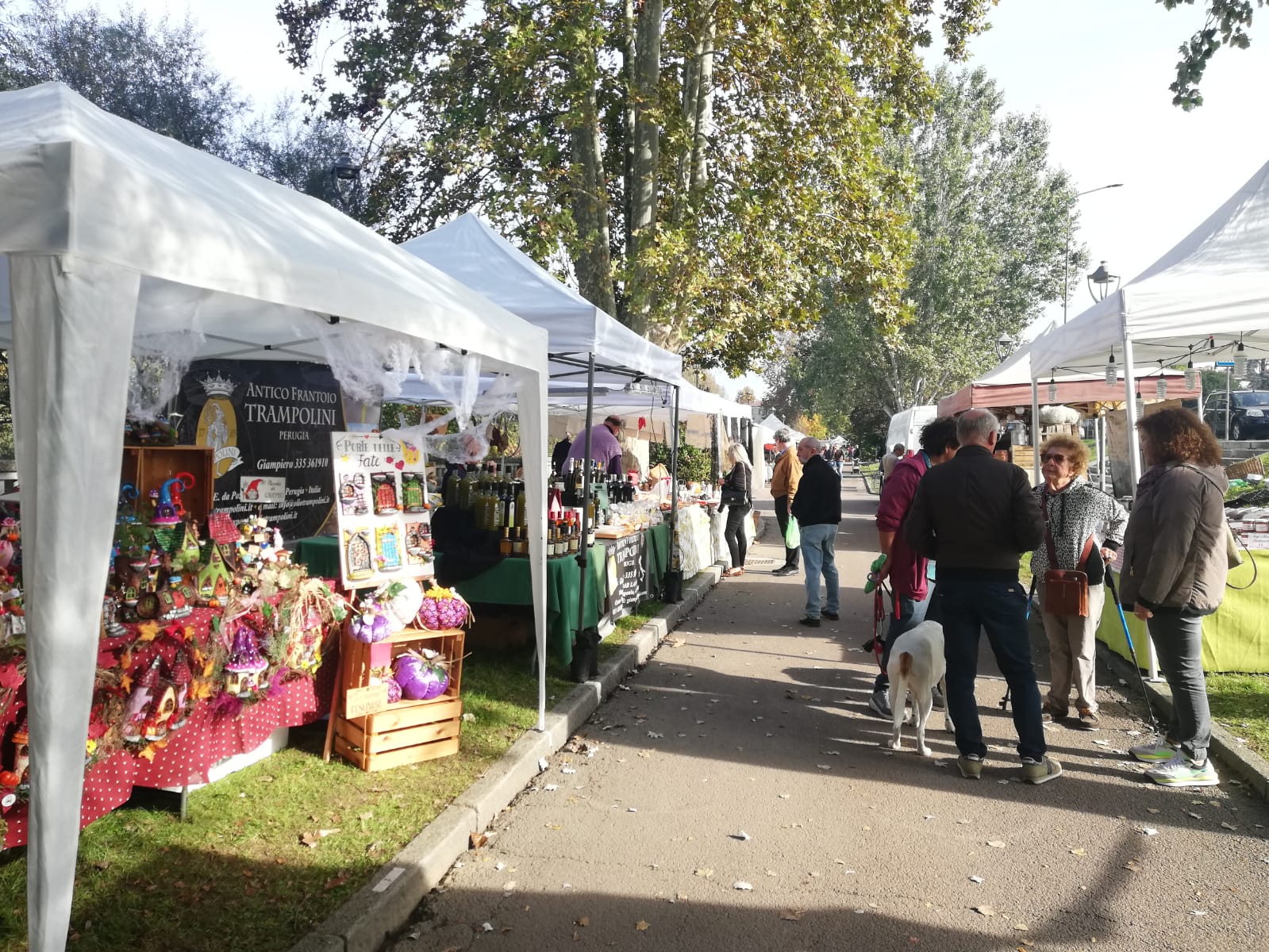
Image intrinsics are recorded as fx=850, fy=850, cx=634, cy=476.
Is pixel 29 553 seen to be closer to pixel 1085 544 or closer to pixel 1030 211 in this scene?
pixel 1085 544

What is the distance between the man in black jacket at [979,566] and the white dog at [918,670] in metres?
0.16

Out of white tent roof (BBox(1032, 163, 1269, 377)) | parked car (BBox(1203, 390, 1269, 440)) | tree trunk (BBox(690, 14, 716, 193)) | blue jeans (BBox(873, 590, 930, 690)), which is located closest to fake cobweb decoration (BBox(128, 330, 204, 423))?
blue jeans (BBox(873, 590, 930, 690))

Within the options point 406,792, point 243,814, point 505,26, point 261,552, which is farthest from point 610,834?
point 505,26

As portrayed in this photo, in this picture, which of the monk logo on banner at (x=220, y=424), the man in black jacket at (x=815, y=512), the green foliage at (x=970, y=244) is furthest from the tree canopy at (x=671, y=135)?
the green foliage at (x=970, y=244)

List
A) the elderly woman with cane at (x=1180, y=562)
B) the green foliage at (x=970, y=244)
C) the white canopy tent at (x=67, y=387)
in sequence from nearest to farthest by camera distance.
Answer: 1. the white canopy tent at (x=67, y=387)
2. the elderly woman with cane at (x=1180, y=562)
3. the green foliage at (x=970, y=244)

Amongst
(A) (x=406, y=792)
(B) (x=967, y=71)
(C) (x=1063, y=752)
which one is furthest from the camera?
(B) (x=967, y=71)

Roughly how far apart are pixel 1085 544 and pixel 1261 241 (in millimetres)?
2985

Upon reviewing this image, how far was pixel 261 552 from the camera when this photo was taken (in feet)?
13.4

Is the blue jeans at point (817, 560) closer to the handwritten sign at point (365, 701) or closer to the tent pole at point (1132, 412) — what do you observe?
the tent pole at point (1132, 412)

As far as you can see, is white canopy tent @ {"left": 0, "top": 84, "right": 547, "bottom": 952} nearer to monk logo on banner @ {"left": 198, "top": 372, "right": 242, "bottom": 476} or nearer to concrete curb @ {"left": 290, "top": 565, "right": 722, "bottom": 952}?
concrete curb @ {"left": 290, "top": 565, "right": 722, "bottom": 952}

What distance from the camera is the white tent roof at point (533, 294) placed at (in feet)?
19.7

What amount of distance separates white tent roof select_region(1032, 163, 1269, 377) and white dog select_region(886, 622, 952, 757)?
114 inches

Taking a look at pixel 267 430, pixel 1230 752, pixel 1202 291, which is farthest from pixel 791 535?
pixel 1230 752

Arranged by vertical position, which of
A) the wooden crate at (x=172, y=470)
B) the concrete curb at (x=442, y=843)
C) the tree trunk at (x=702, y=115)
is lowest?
the concrete curb at (x=442, y=843)
